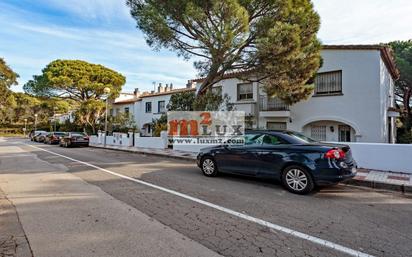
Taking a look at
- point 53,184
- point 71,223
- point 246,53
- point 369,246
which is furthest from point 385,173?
point 53,184

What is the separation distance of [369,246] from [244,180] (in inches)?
171

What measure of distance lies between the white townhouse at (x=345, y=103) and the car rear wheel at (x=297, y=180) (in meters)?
9.83

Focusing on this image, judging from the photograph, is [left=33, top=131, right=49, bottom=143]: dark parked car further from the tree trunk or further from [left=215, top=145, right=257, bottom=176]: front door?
the tree trunk

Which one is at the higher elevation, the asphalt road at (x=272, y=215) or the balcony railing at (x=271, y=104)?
the balcony railing at (x=271, y=104)

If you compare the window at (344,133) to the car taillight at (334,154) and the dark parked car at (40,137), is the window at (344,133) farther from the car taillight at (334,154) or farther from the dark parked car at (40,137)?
the dark parked car at (40,137)

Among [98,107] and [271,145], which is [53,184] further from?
[98,107]

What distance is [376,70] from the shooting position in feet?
45.0

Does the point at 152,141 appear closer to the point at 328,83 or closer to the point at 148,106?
the point at 328,83

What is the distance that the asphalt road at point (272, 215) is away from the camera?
143 inches

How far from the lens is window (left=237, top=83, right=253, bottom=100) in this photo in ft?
62.8

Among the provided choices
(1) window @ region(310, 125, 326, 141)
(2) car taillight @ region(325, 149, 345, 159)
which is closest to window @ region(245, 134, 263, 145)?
(2) car taillight @ region(325, 149, 345, 159)

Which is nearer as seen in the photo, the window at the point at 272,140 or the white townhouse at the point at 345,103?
the window at the point at 272,140

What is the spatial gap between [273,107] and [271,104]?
270 mm

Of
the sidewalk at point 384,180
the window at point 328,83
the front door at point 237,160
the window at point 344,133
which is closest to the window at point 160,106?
the window at point 328,83
